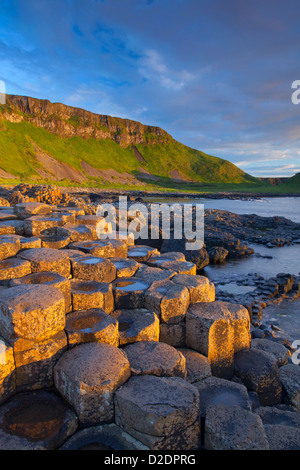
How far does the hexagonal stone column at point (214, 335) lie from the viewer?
186 inches

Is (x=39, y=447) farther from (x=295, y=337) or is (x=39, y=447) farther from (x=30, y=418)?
(x=295, y=337)

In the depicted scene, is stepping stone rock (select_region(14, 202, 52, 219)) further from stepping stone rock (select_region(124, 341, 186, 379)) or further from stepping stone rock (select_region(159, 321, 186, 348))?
stepping stone rock (select_region(124, 341, 186, 379))

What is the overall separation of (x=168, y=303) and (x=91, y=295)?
4.27 feet

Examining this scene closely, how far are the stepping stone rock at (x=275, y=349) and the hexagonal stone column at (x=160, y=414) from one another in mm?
3454

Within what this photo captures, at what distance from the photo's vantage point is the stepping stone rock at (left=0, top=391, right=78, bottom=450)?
8.75 ft

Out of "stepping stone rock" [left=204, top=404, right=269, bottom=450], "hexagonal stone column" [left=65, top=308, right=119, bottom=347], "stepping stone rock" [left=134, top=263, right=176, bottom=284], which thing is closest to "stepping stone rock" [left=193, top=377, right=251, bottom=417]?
"stepping stone rock" [left=204, top=404, right=269, bottom=450]

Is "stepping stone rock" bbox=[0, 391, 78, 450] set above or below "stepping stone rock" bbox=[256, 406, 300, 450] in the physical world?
above

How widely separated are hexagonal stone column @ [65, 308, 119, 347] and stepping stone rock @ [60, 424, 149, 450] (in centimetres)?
101

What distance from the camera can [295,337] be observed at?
26.6 ft

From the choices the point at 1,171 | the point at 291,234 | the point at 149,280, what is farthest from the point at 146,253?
the point at 1,171

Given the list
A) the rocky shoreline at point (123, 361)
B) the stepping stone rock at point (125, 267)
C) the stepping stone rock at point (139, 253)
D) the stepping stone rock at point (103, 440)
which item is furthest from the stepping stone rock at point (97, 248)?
the stepping stone rock at point (103, 440)

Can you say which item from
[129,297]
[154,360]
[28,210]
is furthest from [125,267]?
[28,210]

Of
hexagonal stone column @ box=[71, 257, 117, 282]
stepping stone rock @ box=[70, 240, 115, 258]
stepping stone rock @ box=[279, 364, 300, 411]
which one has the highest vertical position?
stepping stone rock @ box=[70, 240, 115, 258]

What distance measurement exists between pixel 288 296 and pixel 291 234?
49.9ft
